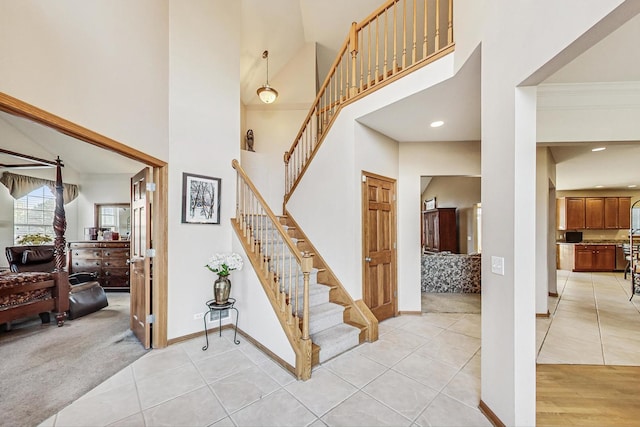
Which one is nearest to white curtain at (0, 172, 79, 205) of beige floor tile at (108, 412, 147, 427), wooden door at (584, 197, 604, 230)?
beige floor tile at (108, 412, 147, 427)

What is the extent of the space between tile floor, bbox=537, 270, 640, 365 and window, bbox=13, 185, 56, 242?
28.1 ft

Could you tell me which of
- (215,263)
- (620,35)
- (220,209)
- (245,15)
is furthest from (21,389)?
(245,15)

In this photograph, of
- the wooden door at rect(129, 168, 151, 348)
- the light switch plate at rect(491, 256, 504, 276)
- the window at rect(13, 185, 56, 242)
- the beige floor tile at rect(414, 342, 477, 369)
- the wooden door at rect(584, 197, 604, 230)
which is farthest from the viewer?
the wooden door at rect(584, 197, 604, 230)

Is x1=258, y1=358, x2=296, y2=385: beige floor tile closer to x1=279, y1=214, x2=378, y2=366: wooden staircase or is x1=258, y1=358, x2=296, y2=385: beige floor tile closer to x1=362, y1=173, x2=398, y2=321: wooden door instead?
x1=279, y1=214, x2=378, y2=366: wooden staircase

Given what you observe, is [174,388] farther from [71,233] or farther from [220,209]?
[71,233]

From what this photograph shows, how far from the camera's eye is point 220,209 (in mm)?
3355

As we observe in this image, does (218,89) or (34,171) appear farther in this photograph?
(34,171)

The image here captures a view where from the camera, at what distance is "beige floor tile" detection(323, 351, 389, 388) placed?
7.55ft

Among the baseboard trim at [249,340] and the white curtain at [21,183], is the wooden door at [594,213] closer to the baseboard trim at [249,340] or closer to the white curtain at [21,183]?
the baseboard trim at [249,340]

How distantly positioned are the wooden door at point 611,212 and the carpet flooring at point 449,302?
656 centimetres

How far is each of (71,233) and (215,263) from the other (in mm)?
5392

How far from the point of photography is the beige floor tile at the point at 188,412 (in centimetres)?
179

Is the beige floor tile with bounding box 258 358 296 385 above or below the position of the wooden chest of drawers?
below

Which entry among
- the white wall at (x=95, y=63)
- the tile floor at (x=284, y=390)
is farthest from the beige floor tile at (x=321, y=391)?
the white wall at (x=95, y=63)
